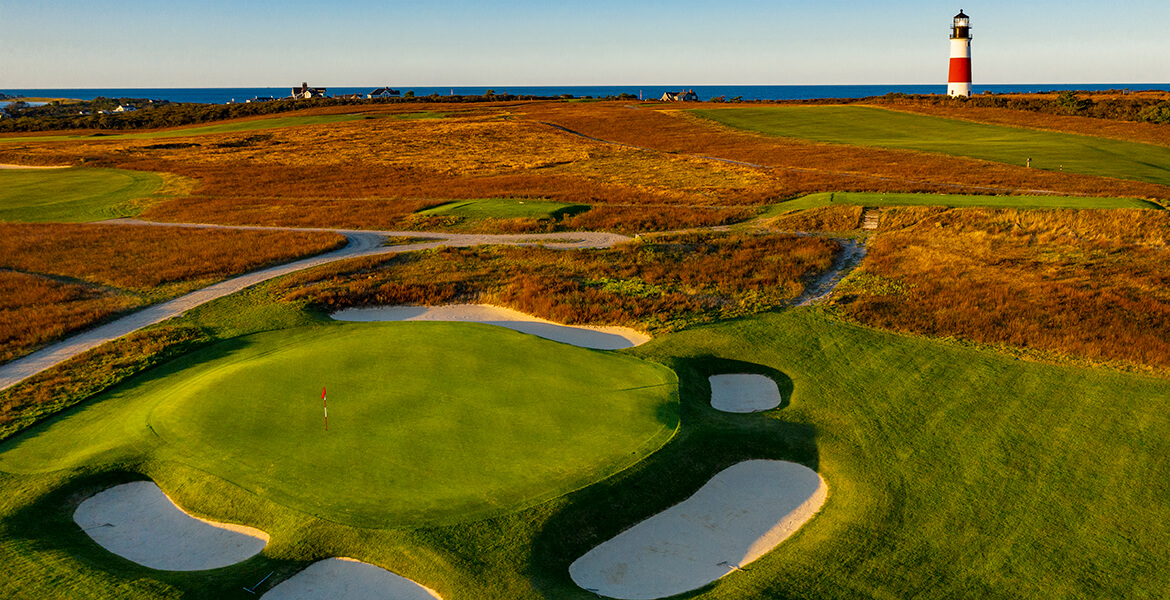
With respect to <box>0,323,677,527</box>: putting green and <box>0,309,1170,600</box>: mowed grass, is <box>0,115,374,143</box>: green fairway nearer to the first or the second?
<box>0,323,677,527</box>: putting green

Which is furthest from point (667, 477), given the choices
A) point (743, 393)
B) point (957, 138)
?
point (957, 138)

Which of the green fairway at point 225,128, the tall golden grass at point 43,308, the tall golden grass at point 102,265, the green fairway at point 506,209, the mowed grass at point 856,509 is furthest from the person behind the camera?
the green fairway at point 225,128

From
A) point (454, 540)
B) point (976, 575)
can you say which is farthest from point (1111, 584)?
point (454, 540)

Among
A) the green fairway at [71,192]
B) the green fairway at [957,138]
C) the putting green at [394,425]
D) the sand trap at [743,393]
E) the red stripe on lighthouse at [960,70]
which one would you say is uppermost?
the red stripe on lighthouse at [960,70]

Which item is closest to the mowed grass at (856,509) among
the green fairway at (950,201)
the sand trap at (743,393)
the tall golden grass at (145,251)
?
the sand trap at (743,393)

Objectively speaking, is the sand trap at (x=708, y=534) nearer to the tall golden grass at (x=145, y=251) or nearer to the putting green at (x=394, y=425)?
the putting green at (x=394, y=425)

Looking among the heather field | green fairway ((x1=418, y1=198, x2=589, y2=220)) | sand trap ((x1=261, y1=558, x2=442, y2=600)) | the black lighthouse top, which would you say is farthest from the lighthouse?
sand trap ((x1=261, y1=558, x2=442, y2=600))
